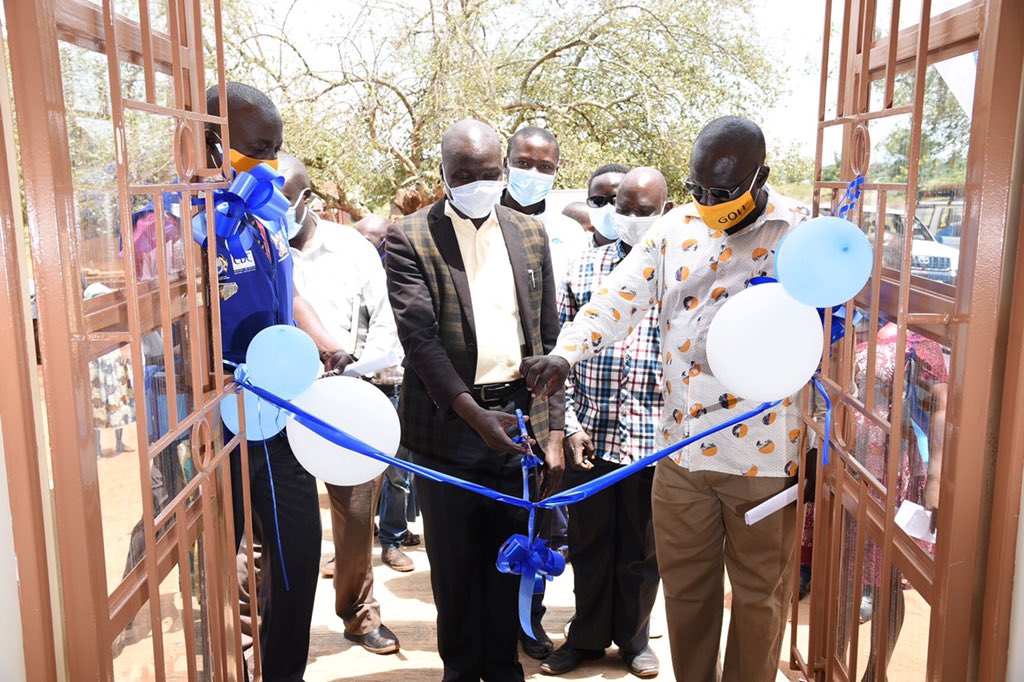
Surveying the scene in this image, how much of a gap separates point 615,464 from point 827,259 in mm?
1467

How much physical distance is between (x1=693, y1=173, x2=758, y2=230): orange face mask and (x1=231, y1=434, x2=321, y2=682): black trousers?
145 cm

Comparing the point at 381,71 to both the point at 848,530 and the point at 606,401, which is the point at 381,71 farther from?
the point at 848,530

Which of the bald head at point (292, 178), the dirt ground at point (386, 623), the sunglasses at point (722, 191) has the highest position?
the bald head at point (292, 178)

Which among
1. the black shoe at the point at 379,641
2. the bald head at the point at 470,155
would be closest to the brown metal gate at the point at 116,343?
the bald head at the point at 470,155

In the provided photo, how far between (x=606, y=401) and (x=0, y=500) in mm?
2094

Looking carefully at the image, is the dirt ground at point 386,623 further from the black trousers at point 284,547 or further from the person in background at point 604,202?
the person in background at point 604,202

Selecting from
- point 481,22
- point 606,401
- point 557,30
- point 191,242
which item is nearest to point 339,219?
point 481,22

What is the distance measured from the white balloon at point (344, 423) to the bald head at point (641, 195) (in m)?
1.43

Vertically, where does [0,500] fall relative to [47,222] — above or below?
below

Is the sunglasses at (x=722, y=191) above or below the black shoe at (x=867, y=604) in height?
above

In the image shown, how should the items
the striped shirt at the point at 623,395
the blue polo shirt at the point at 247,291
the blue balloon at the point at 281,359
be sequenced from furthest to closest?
the striped shirt at the point at 623,395
the blue polo shirt at the point at 247,291
the blue balloon at the point at 281,359

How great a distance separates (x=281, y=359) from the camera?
2305 mm

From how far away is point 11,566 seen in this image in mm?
1617

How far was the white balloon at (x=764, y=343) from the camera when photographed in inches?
85.4
